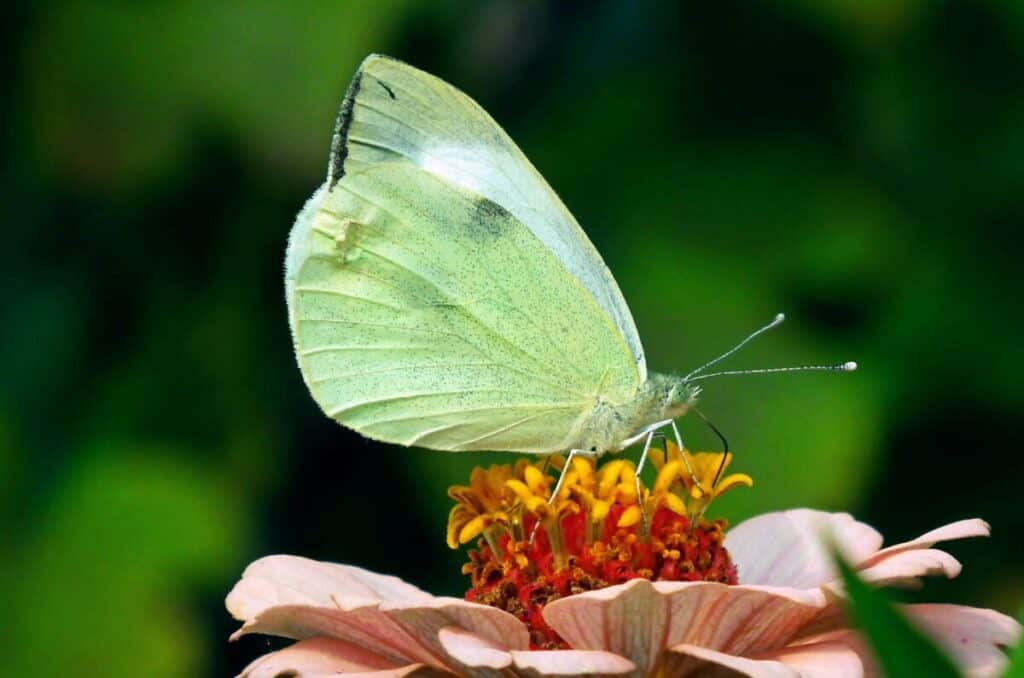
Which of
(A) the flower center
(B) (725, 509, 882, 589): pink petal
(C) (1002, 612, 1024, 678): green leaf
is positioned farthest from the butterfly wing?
(C) (1002, 612, 1024, 678): green leaf

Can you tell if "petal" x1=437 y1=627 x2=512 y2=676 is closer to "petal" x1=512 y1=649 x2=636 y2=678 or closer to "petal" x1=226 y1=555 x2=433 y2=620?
"petal" x1=512 y1=649 x2=636 y2=678

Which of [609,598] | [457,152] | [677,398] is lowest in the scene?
[609,598]

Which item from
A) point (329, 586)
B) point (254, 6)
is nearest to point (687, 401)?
point (329, 586)

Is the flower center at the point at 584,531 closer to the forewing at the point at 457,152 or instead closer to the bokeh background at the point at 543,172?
the forewing at the point at 457,152

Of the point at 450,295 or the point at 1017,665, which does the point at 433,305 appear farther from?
the point at 1017,665

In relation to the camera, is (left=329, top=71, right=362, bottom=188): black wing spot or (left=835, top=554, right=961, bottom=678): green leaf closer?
(left=835, top=554, right=961, bottom=678): green leaf

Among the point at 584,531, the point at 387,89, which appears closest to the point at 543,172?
the point at 387,89

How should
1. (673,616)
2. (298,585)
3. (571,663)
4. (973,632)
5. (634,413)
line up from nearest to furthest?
(571,663) < (673,616) < (973,632) < (298,585) < (634,413)
